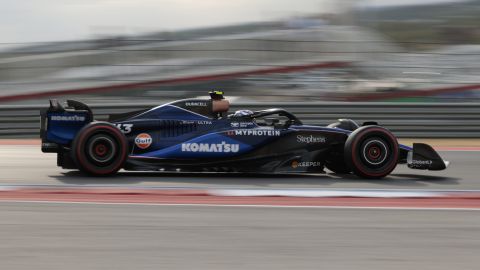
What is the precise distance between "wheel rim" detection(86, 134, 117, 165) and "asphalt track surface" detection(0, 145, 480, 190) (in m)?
0.23

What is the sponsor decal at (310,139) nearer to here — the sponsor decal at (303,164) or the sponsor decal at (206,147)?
the sponsor decal at (303,164)

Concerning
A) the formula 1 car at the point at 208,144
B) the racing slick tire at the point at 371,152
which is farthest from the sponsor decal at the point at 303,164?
the racing slick tire at the point at 371,152

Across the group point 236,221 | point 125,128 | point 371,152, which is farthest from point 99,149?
point 371,152

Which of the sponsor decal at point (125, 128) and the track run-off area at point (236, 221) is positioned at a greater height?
the sponsor decal at point (125, 128)

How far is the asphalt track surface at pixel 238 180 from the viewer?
318 inches

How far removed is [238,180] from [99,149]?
1.58m

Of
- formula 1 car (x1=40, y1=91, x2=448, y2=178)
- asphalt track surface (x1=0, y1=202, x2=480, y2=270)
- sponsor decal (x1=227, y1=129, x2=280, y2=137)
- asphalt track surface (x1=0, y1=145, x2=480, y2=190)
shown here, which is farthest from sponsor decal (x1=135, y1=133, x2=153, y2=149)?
asphalt track surface (x1=0, y1=202, x2=480, y2=270)

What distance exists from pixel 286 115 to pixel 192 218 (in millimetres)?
3132

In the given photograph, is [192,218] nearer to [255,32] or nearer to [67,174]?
[67,174]

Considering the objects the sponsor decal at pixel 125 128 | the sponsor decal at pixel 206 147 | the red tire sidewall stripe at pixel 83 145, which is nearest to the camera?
the red tire sidewall stripe at pixel 83 145

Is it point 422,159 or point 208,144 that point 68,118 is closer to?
point 208,144

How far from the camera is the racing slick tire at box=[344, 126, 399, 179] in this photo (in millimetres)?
8594

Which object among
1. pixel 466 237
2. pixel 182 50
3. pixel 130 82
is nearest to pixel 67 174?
pixel 466 237

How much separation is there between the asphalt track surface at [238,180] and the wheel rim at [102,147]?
23cm
